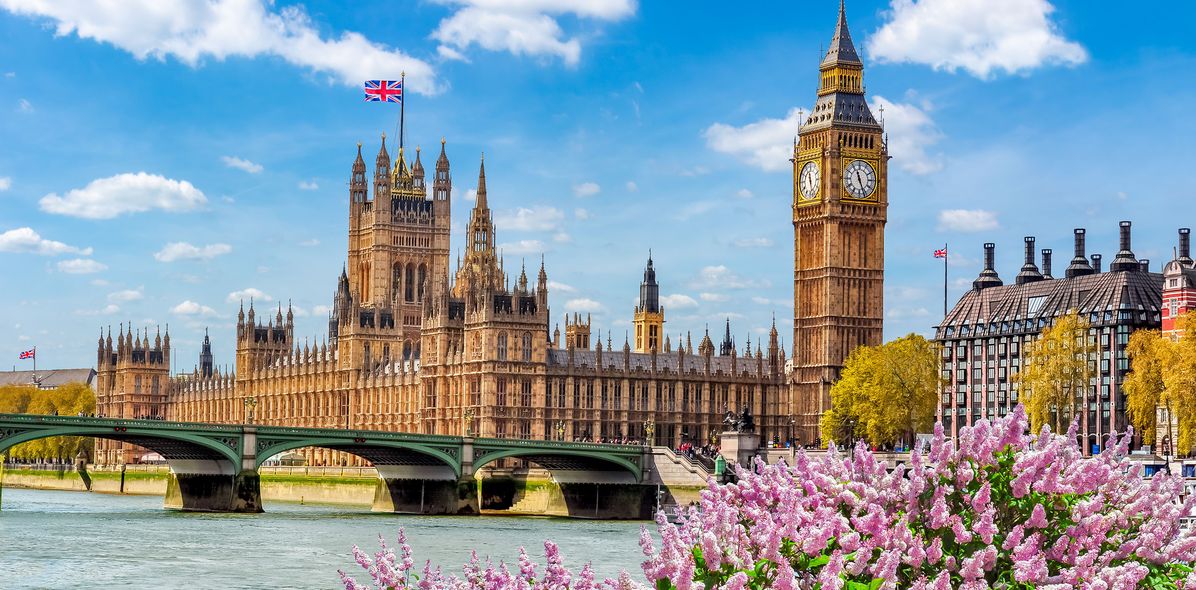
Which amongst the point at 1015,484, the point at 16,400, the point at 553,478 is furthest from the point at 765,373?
the point at 1015,484

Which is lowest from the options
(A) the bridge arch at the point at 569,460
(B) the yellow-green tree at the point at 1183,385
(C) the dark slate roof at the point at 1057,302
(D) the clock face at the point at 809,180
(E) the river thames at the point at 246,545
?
(E) the river thames at the point at 246,545

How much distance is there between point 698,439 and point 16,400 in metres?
94.6

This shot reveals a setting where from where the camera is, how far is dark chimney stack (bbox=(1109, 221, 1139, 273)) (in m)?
117

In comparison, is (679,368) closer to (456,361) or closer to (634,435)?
(634,435)

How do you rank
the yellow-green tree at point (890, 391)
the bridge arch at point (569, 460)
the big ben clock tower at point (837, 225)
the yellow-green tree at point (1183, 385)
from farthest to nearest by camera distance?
the big ben clock tower at point (837, 225) → the yellow-green tree at point (890, 391) → the bridge arch at point (569, 460) → the yellow-green tree at point (1183, 385)

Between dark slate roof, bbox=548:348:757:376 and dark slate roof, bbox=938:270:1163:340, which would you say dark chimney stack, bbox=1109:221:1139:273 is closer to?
dark slate roof, bbox=938:270:1163:340

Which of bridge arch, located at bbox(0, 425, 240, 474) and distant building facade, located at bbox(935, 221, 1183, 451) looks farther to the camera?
distant building facade, located at bbox(935, 221, 1183, 451)

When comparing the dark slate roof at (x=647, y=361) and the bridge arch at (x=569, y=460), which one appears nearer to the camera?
the bridge arch at (x=569, y=460)

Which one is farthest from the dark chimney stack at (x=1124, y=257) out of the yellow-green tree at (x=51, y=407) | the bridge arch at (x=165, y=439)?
the yellow-green tree at (x=51, y=407)

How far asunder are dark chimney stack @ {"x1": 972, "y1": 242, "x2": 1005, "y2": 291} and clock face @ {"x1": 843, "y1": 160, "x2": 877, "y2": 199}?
13.0 meters

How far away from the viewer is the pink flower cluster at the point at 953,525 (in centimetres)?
1458

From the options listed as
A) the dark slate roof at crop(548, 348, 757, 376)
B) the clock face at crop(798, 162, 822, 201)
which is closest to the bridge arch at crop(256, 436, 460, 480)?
the dark slate roof at crop(548, 348, 757, 376)

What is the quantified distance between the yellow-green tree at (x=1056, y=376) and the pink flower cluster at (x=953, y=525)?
258ft

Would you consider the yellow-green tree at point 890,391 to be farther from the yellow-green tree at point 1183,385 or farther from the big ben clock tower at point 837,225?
the yellow-green tree at point 1183,385
